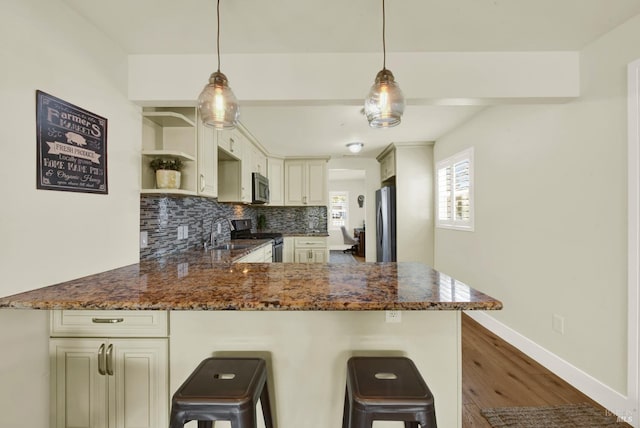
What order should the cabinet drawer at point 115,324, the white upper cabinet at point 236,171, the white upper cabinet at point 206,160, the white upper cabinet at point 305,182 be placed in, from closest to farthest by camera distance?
the cabinet drawer at point 115,324 → the white upper cabinet at point 206,160 → the white upper cabinet at point 236,171 → the white upper cabinet at point 305,182

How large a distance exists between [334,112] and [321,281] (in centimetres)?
216

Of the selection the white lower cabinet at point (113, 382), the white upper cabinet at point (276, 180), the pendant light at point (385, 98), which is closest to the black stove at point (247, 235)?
the white upper cabinet at point (276, 180)

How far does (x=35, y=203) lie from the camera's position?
1289 mm

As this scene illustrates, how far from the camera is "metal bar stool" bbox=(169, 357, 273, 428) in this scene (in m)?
0.96

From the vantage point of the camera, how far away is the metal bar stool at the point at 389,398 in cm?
95

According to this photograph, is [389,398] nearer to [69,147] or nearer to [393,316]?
[393,316]

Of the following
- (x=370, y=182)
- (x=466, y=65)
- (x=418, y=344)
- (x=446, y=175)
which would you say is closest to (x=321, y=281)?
(x=418, y=344)

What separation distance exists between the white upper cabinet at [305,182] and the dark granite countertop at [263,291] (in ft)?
11.1

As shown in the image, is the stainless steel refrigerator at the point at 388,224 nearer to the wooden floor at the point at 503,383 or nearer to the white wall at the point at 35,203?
the wooden floor at the point at 503,383

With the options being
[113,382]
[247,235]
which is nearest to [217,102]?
[113,382]

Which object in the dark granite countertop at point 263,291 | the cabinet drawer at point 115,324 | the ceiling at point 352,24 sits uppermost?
the ceiling at point 352,24

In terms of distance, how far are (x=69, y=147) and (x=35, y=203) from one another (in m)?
0.34

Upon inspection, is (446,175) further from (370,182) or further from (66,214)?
(66,214)

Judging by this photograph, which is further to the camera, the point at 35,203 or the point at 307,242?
the point at 307,242
